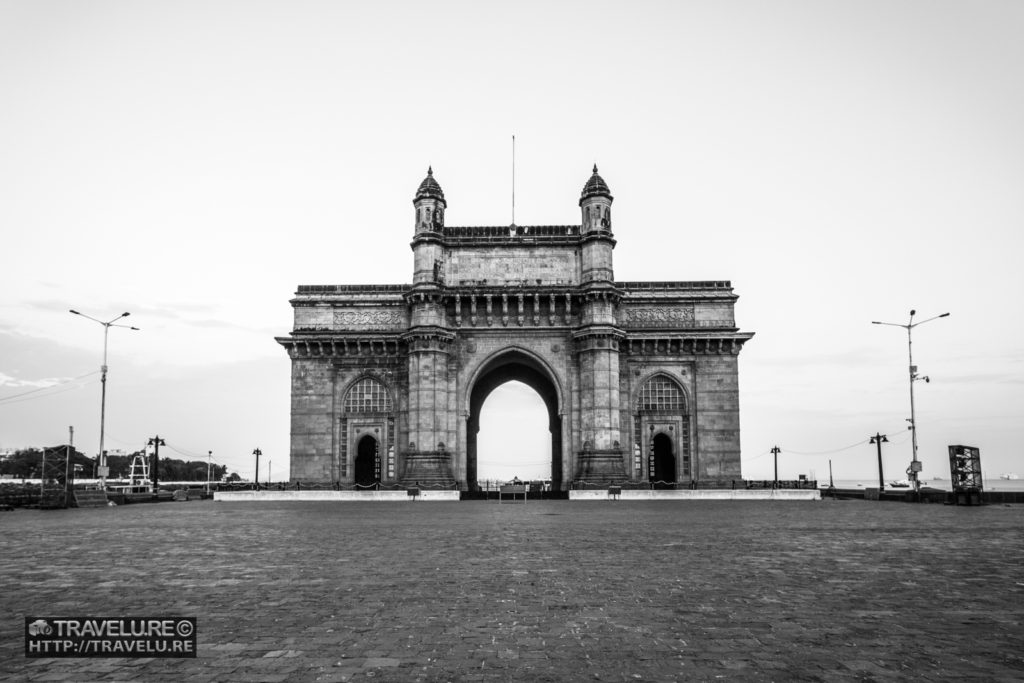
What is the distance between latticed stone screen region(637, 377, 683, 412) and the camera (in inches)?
2153

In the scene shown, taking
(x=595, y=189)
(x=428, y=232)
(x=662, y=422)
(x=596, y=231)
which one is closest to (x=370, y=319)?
(x=428, y=232)

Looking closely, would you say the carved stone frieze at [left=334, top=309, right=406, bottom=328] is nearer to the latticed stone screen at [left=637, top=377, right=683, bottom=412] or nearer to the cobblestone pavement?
the latticed stone screen at [left=637, top=377, right=683, bottom=412]

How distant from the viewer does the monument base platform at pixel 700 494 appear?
48.2 m

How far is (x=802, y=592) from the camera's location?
36.6 ft

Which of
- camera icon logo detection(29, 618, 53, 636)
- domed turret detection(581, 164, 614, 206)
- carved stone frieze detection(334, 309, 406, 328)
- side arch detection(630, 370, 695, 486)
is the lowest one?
camera icon logo detection(29, 618, 53, 636)

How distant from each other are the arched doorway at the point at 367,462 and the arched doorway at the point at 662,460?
59.0 ft

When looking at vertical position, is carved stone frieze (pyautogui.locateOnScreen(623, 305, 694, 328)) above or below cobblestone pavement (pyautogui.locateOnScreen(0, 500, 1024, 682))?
above

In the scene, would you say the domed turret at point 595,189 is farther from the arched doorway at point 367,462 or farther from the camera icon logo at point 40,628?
the camera icon logo at point 40,628

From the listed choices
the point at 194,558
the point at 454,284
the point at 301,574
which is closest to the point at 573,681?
the point at 301,574

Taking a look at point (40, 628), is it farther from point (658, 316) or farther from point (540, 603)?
point (658, 316)

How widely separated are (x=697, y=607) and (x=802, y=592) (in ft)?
6.51

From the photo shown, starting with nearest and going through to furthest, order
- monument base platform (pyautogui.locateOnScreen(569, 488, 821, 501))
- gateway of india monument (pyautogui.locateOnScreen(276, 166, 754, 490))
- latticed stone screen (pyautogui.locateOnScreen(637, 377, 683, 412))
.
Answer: monument base platform (pyautogui.locateOnScreen(569, 488, 821, 501)) → gateway of india monument (pyautogui.locateOnScreen(276, 166, 754, 490)) → latticed stone screen (pyautogui.locateOnScreen(637, 377, 683, 412))

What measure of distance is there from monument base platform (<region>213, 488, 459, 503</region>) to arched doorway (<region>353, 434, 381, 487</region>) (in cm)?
559

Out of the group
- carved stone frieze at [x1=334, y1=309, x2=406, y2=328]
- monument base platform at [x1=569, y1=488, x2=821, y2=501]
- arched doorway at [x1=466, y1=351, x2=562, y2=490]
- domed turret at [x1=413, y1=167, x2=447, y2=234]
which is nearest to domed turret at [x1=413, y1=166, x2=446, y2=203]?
domed turret at [x1=413, y1=167, x2=447, y2=234]
